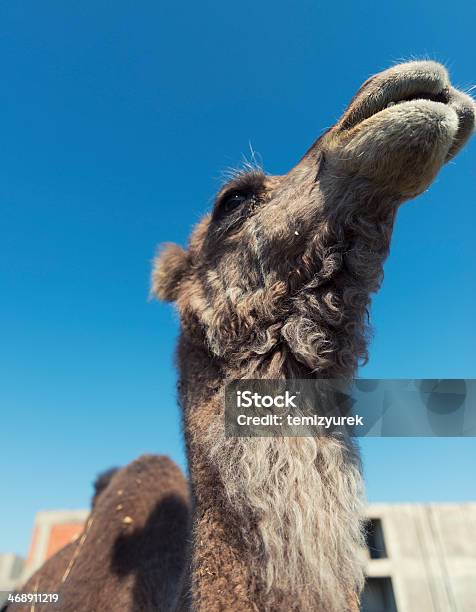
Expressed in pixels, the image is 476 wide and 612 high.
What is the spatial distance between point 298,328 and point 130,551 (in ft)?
7.76

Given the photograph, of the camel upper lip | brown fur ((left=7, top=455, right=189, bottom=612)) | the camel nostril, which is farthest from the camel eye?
brown fur ((left=7, top=455, right=189, bottom=612))

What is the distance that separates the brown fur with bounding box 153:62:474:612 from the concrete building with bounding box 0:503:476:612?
5.96 metres

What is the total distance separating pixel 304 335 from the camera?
2033mm

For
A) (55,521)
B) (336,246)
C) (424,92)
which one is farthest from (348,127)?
(55,521)

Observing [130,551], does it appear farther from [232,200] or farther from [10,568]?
[10,568]

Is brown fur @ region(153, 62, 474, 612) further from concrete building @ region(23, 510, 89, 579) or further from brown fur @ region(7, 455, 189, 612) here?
concrete building @ region(23, 510, 89, 579)

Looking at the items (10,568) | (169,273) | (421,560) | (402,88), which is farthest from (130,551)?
(10,568)

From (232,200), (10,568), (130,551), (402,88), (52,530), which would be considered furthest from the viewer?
(52,530)

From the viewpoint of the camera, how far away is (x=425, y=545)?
26.0 ft

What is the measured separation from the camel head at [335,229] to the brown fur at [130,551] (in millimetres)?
1424

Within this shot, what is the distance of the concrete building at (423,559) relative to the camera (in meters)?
7.35

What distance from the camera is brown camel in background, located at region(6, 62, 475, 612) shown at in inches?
67.7

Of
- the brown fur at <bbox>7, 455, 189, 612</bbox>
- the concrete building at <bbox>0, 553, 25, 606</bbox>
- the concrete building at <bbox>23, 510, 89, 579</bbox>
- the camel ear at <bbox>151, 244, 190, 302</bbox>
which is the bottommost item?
the brown fur at <bbox>7, 455, 189, 612</bbox>

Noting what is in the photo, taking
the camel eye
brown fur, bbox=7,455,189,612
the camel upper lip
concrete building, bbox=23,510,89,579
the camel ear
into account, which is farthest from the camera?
concrete building, bbox=23,510,89,579
